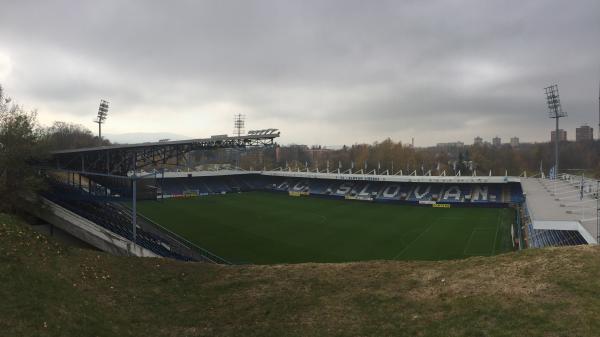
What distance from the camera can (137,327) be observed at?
9.79 meters

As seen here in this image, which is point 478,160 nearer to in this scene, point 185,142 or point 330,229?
point 330,229

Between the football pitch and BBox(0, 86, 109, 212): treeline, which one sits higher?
BBox(0, 86, 109, 212): treeline

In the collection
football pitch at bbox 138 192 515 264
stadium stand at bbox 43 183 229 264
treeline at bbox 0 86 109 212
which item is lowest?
football pitch at bbox 138 192 515 264

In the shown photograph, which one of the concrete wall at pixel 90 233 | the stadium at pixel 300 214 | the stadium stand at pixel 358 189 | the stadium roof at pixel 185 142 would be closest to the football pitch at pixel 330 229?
the stadium at pixel 300 214

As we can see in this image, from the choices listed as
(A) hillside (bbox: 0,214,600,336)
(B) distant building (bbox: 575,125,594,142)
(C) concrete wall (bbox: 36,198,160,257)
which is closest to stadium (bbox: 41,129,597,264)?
(C) concrete wall (bbox: 36,198,160,257)

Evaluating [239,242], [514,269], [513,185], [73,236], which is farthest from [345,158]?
[514,269]

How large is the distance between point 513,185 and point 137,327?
184ft

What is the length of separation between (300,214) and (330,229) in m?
9.04

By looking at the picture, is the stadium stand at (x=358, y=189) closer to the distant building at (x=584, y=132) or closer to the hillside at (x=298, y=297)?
the hillside at (x=298, y=297)

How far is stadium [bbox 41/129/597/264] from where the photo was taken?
2459 cm

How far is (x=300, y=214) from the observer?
1801 inches

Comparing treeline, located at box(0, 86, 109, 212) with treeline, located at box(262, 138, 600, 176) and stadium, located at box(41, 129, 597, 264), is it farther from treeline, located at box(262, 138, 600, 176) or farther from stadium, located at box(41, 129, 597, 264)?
treeline, located at box(262, 138, 600, 176)

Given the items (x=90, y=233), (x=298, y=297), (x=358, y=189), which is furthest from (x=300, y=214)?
(x=298, y=297)

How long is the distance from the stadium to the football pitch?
0.11m
